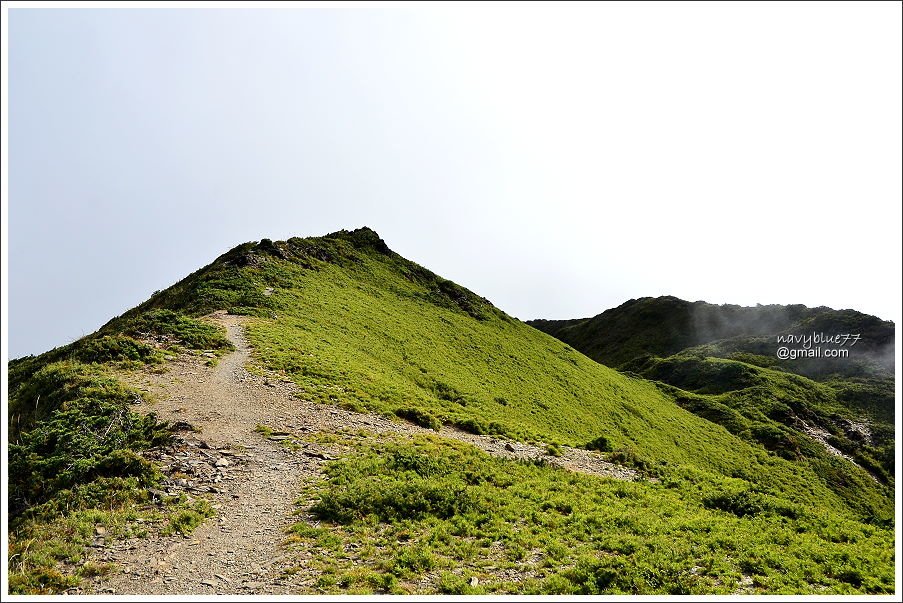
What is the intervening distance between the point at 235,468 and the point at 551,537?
438 inches

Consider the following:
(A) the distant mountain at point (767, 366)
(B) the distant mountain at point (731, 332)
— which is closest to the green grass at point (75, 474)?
(A) the distant mountain at point (767, 366)

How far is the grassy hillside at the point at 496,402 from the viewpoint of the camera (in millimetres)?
13156

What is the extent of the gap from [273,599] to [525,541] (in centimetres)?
672

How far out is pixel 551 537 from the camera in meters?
13.1

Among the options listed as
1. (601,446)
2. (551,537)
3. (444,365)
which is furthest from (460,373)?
(551,537)

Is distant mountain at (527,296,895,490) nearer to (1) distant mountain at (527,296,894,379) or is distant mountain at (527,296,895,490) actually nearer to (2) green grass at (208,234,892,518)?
(1) distant mountain at (527,296,894,379)

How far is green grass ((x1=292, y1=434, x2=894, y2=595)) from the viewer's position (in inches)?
416

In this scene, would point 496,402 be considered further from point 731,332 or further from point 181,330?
point 731,332

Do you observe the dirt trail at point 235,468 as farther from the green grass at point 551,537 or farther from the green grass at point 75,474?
the green grass at point 551,537

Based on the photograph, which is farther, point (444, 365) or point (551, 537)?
point (444, 365)

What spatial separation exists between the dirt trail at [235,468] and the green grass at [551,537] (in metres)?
1.10

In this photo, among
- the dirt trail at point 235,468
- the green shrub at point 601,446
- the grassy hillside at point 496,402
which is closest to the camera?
the dirt trail at point 235,468

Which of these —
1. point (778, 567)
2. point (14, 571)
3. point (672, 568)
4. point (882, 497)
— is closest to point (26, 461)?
point (14, 571)

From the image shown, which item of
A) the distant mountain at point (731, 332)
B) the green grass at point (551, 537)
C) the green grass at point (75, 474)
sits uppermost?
the distant mountain at point (731, 332)
